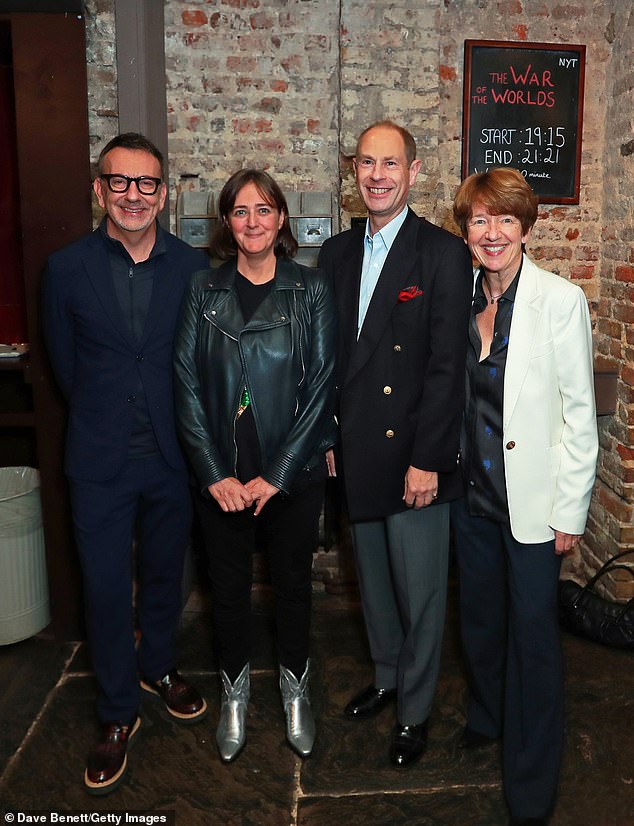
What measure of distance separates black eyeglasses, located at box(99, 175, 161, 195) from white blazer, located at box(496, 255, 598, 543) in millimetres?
1125

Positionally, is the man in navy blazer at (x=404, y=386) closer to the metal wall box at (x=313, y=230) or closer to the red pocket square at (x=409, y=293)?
the red pocket square at (x=409, y=293)

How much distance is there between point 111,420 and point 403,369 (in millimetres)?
894

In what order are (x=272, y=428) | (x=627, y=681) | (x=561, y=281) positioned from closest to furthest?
(x=561, y=281) → (x=272, y=428) → (x=627, y=681)

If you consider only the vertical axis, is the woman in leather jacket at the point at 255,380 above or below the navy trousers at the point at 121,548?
above

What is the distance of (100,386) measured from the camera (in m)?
2.60

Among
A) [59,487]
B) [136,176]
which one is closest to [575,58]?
[136,176]

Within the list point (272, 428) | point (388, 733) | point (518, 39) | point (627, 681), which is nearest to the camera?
point (272, 428)

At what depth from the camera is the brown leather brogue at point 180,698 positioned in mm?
2951

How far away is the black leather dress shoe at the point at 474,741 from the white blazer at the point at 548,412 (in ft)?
2.81

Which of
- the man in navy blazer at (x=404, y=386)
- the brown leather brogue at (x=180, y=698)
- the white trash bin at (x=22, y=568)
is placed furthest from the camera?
the white trash bin at (x=22, y=568)

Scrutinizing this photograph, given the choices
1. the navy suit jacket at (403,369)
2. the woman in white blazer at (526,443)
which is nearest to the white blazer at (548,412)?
the woman in white blazer at (526,443)

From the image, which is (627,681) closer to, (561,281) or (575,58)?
(561,281)

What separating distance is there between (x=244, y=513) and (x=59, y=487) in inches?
43.6

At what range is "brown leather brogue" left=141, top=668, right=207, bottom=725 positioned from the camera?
295cm
